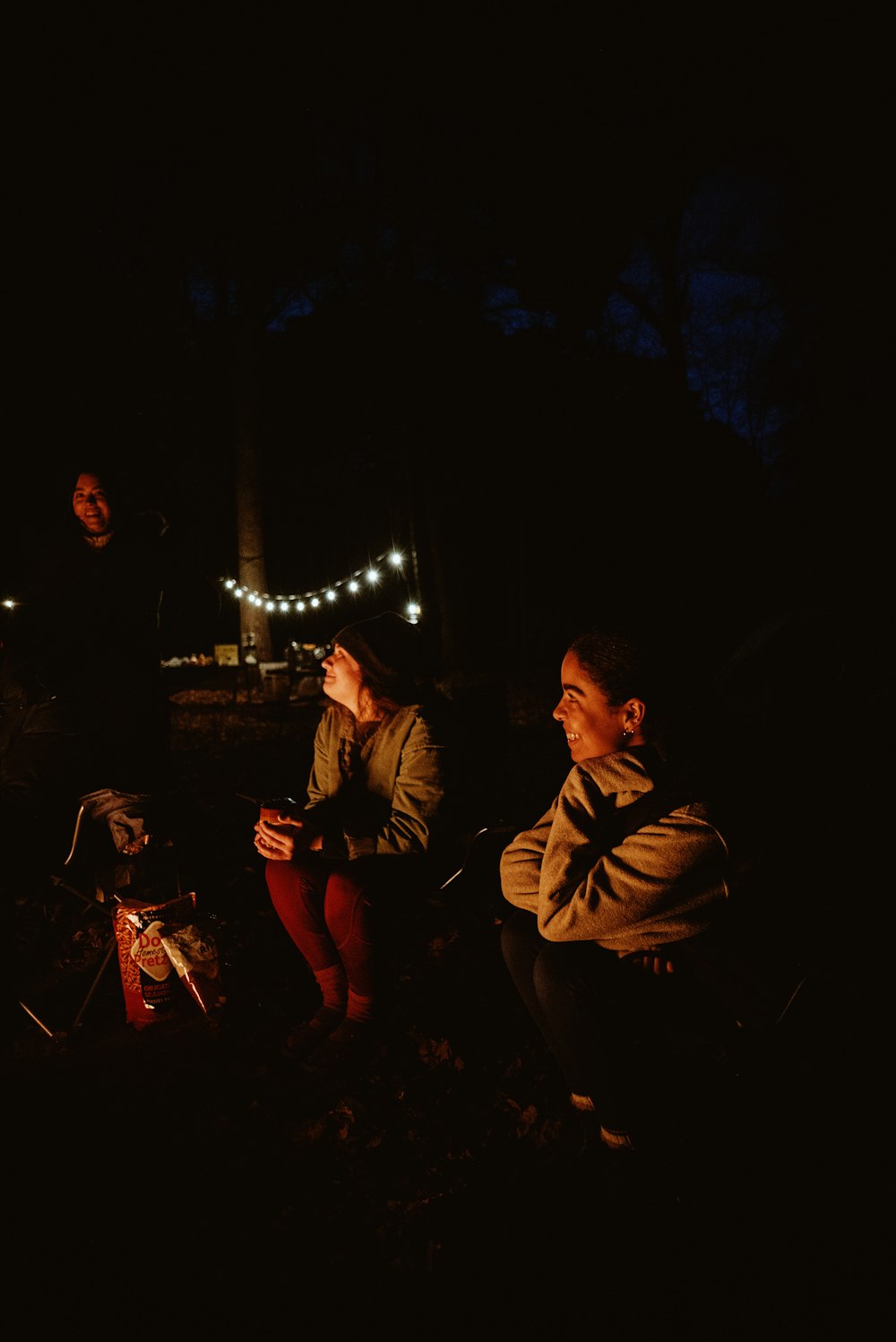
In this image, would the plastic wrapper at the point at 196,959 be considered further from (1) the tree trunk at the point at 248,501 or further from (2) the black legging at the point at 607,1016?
(1) the tree trunk at the point at 248,501

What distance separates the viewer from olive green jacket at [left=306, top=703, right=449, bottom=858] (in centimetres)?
308

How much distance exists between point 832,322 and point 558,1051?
674cm

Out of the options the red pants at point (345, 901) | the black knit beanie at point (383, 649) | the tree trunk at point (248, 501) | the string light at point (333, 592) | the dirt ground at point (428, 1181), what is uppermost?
the tree trunk at point (248, 501)

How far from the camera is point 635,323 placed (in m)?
15.1

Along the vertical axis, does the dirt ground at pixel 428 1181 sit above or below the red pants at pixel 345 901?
below

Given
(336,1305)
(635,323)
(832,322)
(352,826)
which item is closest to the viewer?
(336,1305)

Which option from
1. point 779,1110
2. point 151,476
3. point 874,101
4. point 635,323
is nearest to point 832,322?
point 874,101

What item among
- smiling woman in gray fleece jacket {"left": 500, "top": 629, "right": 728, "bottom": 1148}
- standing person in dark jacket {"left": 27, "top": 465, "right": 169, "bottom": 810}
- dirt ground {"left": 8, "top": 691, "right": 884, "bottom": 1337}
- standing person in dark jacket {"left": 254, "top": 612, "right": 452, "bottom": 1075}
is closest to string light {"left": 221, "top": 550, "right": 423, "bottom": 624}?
standing person in dark jacket {"left": 27, "top": 465, "right": 169, "bottom": 810}

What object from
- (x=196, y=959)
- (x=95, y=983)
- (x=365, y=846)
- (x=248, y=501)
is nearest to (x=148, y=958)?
(x=196, y=959)

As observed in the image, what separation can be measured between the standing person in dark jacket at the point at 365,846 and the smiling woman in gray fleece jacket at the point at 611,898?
2.59ft

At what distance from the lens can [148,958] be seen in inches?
129

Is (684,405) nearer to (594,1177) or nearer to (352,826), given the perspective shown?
(352,826)

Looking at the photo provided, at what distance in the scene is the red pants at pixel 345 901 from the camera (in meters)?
3.02

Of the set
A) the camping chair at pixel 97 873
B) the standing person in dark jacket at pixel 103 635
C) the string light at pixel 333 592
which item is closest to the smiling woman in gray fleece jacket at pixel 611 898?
the camping chair at pixel 97 873
